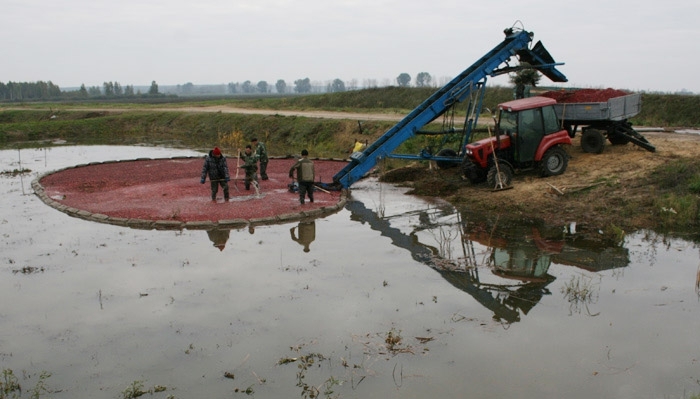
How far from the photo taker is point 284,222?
48.1ft

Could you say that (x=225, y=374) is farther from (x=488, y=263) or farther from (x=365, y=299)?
(x=488, y=263)

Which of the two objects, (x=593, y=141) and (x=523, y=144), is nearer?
(x=523, y=144)

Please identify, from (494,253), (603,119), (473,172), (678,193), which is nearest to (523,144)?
(473,172)

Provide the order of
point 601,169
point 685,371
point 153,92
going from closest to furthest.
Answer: point 685,371
point 601,169
point 153,92

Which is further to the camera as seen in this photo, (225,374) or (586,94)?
(586,94)

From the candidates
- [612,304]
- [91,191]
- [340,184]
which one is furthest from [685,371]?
[91,191]

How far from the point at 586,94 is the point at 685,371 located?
1306cm

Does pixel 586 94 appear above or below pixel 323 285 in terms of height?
above

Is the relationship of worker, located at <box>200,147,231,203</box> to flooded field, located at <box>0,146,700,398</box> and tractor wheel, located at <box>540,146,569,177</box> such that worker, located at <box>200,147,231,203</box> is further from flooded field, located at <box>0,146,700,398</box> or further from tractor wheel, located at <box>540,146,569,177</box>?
tractor wheel, located at <box>540,146,569,177</box>

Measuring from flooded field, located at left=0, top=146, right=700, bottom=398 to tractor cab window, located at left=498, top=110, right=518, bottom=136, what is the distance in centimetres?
358

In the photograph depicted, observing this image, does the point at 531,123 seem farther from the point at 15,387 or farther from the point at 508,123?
the point at 15,387

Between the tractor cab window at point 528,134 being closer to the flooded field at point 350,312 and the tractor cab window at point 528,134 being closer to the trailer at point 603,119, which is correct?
the trailer at point 603,119

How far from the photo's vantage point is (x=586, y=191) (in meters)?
15.4

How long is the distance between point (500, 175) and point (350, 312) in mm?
9125
